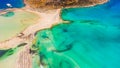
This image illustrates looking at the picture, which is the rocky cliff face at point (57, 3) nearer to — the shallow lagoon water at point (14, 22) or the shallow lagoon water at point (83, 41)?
the shallow lagoon water at point (83, 41)

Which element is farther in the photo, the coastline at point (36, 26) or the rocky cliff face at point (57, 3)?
the rocky cliff face at point (57, 3)

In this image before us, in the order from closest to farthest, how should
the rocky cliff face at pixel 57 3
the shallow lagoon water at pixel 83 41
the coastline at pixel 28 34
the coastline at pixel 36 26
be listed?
the shallow lagoon water at pixel 83 41 < the coastline at pixel 28 34 < the coastline at pixel 36 26 < the rocky cliff face at pixel 57 3

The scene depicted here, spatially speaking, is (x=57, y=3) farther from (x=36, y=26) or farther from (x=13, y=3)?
(x=13, y=3)

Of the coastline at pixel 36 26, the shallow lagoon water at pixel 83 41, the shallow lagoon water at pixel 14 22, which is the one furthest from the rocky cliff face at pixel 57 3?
the shallow lagoon water at pixel 14 22

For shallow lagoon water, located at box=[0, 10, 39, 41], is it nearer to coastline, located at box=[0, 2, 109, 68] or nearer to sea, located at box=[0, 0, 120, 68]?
coastline, located at box=[0, 2, 109, 68]

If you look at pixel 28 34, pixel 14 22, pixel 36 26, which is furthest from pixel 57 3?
pixel 28 34

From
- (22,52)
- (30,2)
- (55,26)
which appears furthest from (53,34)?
(30,2)
